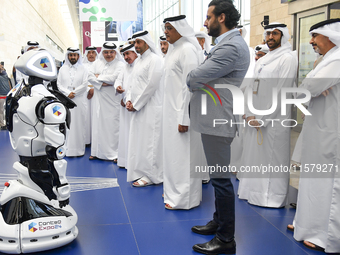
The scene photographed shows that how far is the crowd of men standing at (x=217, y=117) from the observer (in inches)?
98.1

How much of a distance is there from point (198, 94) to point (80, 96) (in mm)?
4027

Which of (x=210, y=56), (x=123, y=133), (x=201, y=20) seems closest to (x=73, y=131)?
(x=123, y=133)

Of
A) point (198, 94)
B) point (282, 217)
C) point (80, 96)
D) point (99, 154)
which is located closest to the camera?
point (198, 94)

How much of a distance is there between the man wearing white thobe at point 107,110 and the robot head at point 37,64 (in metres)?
3.05

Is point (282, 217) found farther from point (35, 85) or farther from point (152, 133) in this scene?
point (35, 85)

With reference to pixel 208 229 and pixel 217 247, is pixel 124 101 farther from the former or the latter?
pixel 217 247

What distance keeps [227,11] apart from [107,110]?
3.73 m

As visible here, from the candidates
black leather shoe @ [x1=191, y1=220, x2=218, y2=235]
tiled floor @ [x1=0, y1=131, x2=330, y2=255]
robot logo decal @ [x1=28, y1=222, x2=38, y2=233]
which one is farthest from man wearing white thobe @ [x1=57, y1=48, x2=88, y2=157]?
black leather shoe @ [x1=191, y1=220, x2=218, y2=235]

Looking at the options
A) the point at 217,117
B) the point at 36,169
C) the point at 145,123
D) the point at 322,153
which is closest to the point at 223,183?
the point at 217,117

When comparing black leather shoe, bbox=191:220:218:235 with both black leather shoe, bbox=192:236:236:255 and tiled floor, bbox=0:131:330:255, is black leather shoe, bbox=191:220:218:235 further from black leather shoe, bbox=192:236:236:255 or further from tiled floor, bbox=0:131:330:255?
black leather shoe, bbox=192:236:236:255

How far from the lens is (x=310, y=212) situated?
270 cm

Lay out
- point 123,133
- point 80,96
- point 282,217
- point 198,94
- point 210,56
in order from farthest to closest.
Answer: point 80,96
point 123,133
point 282,217
point 198,94
point 210,56

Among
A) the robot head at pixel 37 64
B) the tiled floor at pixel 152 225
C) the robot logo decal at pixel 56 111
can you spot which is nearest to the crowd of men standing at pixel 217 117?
the tiled floor at pixel 152 225

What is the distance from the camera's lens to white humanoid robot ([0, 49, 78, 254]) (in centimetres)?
249
